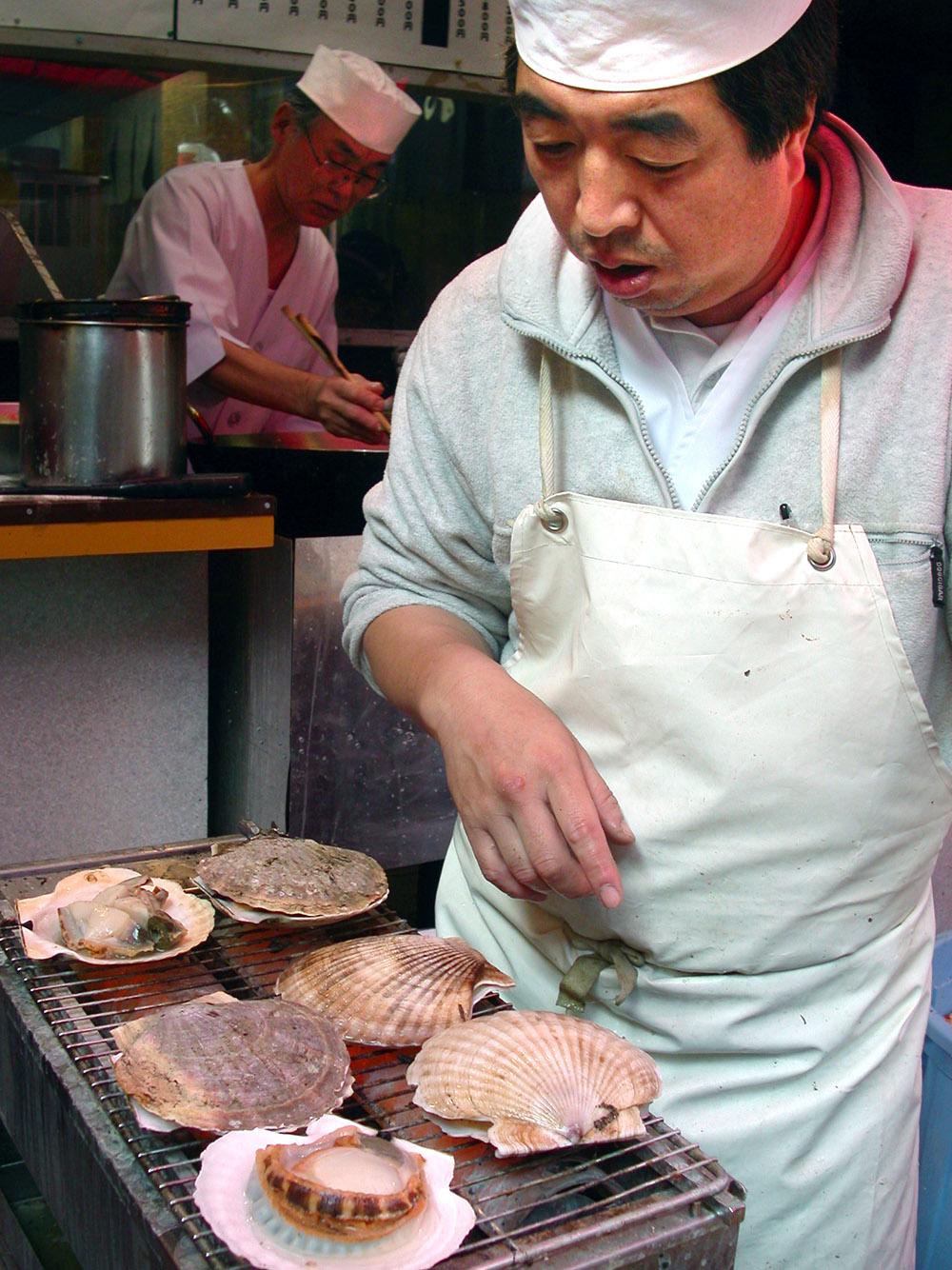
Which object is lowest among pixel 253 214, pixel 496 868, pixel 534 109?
pixel 496 868

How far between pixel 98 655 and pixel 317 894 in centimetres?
140

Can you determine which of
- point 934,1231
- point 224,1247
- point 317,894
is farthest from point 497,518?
point 934,1231

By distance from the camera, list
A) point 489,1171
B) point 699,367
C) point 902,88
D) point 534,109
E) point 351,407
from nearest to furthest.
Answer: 1. point 489,1171
2. point 534,109
3. point 699,367
4. point 351,407
5. point 902,88

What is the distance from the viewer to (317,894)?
1371 millimetres

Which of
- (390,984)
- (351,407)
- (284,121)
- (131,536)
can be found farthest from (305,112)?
(390,984)

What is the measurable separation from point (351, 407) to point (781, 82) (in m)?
2.05

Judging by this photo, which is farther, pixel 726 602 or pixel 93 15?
pixel 93 15

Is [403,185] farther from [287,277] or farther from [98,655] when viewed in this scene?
[98,655]

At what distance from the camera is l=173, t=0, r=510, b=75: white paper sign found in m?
3.97

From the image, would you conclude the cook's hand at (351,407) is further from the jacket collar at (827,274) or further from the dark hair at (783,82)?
the dark hair at (783,82)

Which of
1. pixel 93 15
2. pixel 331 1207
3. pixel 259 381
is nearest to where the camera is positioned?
pixel 331 1207

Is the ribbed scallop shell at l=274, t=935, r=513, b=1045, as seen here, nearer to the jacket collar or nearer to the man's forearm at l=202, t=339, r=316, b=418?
the jacket collar

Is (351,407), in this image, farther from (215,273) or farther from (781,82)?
(781,82)

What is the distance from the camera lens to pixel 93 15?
3789 millimetres
